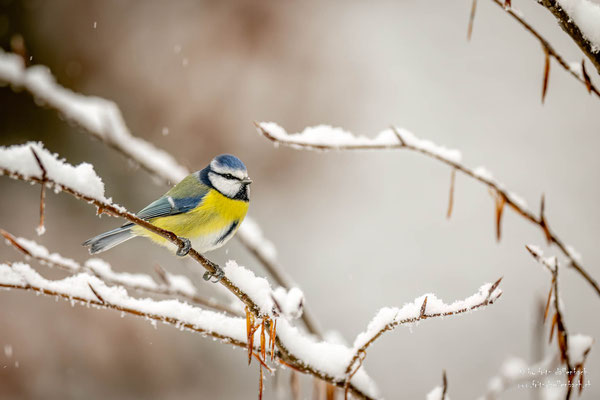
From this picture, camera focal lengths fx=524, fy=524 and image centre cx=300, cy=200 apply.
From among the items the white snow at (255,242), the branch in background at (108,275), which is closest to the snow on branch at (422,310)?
the branch in background at (108,275)

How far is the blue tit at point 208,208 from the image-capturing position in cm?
175

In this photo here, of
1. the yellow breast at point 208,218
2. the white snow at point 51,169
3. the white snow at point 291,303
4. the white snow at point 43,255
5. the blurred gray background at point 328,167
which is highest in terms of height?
the blurred gray background at point 328,167

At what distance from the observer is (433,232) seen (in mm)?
5504

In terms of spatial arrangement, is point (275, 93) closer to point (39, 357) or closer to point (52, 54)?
point (52, 54)

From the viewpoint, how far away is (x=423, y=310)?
2.59 ft

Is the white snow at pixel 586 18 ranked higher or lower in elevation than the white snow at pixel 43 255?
higher

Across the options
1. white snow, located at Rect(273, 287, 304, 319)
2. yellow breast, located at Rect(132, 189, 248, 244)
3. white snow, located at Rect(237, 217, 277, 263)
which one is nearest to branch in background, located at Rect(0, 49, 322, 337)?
white snow, located at Rect(237, 217, 277, 263)

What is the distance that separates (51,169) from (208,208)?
1119mm

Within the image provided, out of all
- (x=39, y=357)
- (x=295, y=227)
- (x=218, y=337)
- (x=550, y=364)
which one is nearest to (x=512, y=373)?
(x=550, y=364)

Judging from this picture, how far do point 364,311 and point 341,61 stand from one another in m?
2.67

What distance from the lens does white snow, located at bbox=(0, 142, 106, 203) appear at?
2.18ft

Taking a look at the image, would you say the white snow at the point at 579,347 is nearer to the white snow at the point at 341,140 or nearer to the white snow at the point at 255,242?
the white snow at the point at 341,140

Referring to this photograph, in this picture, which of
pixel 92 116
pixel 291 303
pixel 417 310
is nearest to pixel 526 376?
pixel 417 310

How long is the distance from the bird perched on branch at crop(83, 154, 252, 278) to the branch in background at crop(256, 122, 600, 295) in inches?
31.6
